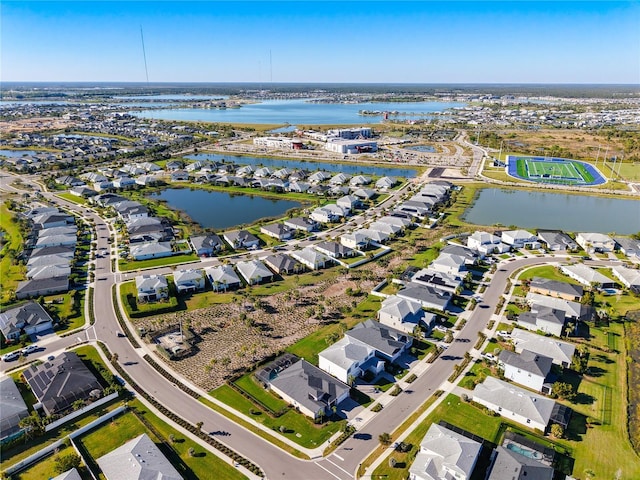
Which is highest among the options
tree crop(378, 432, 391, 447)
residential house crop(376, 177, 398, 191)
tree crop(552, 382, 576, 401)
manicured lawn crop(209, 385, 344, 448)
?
residential house crop(376, 177, 398, 191)

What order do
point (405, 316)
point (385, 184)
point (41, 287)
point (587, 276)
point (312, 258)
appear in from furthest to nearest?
point (385, 184) < point (312, 258) < point (587, 276) < point (41, 287) < point (405, 316)

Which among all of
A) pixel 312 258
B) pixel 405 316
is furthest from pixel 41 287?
pixel 405 316

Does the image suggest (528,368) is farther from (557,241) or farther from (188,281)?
(188,281)

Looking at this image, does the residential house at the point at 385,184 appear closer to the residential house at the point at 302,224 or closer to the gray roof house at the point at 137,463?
the residential house at the point at 302,224

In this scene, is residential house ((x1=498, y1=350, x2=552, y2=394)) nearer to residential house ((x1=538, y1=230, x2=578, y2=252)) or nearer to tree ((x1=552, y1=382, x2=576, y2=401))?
tree ((x1=552, y1=382, x2=576, y2=401))

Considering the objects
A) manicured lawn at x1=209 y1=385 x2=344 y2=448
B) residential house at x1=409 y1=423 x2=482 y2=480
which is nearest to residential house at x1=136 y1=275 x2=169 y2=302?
manicured lawn at x1=209 y1=385 x2=344 y2=448

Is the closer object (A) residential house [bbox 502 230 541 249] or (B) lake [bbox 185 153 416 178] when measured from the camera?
(A) residential house [bbox 502 230 541 249]
